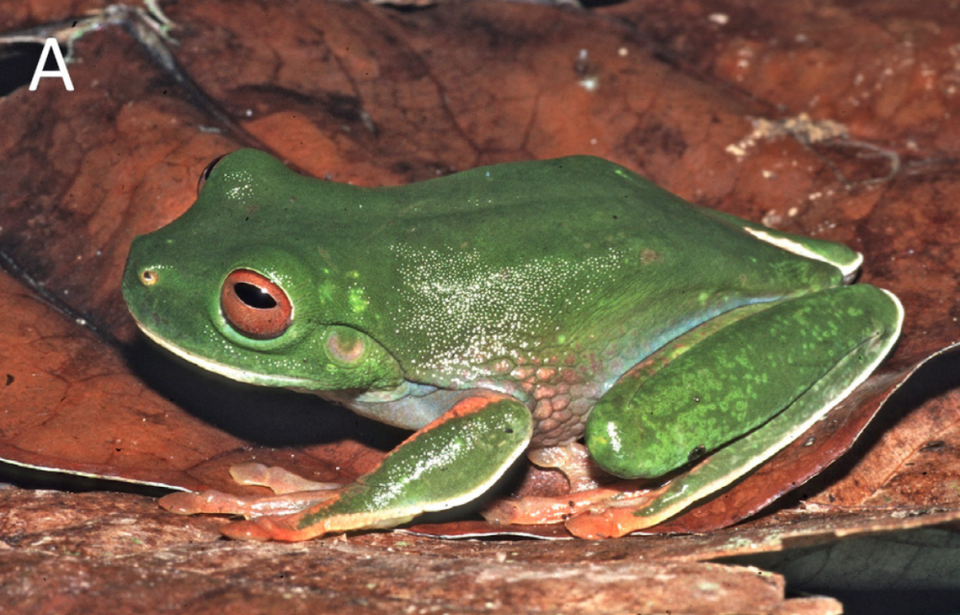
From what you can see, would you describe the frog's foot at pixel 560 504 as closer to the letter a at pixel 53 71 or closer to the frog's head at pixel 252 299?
the frog's head at pixel 252 299

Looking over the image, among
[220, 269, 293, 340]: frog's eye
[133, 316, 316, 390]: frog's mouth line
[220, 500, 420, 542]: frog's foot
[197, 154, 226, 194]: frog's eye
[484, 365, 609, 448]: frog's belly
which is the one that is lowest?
[220, 500, 420, 542]: frog's foot

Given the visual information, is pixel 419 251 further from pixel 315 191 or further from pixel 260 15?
pixel 260 15

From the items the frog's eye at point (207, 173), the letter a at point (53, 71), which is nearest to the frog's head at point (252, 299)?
the frog's eye at point (207, 173)

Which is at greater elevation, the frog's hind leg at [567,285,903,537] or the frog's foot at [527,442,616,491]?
the frog's hind leg at [567,285,903,537]

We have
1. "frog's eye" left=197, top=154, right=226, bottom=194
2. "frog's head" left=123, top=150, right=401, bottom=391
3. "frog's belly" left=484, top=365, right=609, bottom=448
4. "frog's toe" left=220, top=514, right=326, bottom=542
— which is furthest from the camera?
"frog's eye" left=197, top=154, right=226, bottom=194

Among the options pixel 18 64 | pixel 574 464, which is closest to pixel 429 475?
pixel 574 464

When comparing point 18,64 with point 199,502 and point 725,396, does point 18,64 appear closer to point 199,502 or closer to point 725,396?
point 199,502

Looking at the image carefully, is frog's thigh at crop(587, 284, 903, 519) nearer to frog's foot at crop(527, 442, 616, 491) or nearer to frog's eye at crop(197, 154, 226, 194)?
frog's foot at crop(527, 442, 616, 491)

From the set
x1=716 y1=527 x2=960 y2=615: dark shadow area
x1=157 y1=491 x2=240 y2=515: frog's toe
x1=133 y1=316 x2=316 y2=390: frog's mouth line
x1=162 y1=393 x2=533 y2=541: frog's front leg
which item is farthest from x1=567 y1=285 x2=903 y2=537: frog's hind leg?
x1=157 y1=491 x2=240 y2=515: frog's toe
